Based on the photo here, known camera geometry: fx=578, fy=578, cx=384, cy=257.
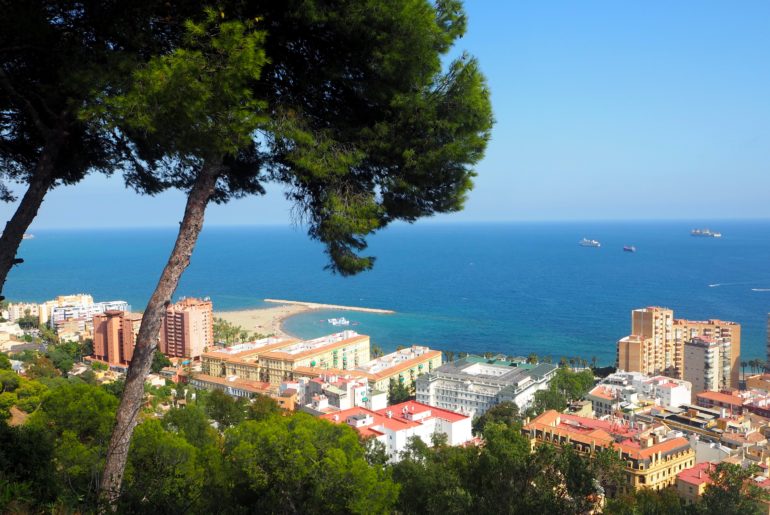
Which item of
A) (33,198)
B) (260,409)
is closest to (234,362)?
(260,409)

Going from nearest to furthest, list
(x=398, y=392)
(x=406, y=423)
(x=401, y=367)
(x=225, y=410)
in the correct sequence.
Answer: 1. (x=225, y=410)
2. (x=406, y=423)
3. (x=398, y=392)
4. (x=401, y=367)

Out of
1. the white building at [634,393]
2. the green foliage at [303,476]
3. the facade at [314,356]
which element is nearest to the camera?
the green foliage at [303,476]

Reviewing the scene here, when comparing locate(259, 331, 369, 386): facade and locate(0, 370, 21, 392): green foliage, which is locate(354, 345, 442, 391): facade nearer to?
locate(259, 331, 369, 386): facade

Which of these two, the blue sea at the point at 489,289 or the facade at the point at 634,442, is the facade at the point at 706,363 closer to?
the blue sea at the point at 489,289

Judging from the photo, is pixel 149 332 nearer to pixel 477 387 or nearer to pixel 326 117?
→ pixel 326 117

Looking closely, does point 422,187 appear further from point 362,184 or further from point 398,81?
point 398,81

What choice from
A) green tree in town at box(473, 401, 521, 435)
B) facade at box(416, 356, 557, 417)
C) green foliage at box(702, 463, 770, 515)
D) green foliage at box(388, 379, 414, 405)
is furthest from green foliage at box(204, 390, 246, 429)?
green foliage at box(702, 463, 770, 515)

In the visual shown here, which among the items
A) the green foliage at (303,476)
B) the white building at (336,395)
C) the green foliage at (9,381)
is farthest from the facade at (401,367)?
the green foliage at (303,476)
